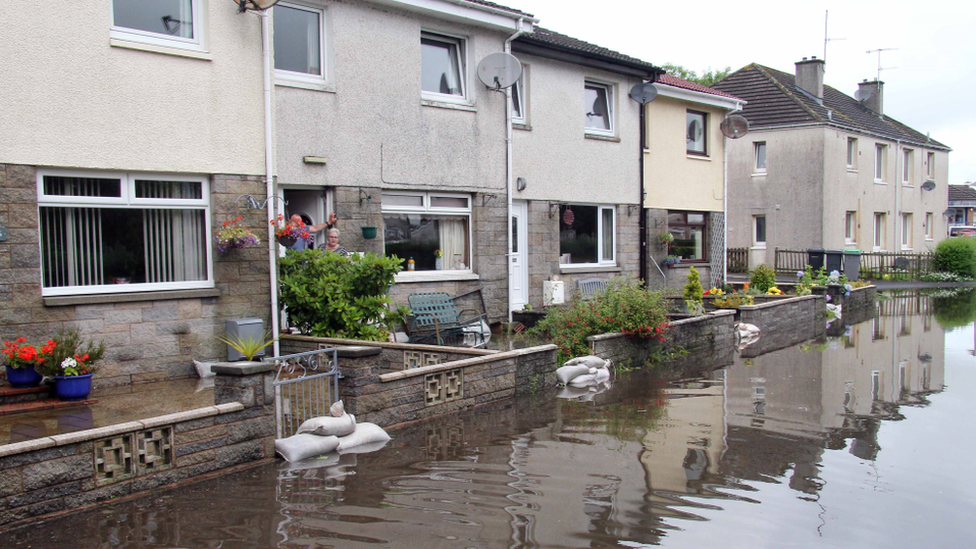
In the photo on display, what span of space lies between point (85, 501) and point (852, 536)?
5162 millimetres

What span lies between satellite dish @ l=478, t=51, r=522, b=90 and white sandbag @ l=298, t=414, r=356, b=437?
848cm

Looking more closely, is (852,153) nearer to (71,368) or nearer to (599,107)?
(599,107)

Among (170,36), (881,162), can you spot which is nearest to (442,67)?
(170,36)

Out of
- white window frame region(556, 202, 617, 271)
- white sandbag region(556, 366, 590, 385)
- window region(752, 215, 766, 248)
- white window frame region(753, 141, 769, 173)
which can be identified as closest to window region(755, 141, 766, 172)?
white window frame region(753, 141, 769, 173)

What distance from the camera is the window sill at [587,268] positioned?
16.5 meters

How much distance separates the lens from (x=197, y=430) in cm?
605

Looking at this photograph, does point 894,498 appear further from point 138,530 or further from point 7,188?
point 7,188

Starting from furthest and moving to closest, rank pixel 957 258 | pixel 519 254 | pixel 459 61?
pixel 957 258
pixel 519 254
pixel 459 61

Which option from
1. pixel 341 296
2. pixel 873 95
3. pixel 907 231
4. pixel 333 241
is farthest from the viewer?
pixel 873 95

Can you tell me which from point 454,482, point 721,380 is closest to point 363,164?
point 721,380

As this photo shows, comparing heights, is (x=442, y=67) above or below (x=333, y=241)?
above

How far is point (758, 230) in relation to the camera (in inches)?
1280

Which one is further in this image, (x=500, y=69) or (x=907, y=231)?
(x=907, y=231)

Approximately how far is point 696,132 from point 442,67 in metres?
9.72
